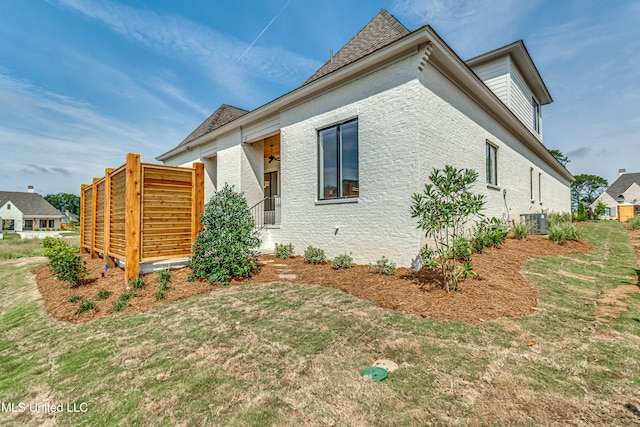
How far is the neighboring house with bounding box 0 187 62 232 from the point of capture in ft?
136

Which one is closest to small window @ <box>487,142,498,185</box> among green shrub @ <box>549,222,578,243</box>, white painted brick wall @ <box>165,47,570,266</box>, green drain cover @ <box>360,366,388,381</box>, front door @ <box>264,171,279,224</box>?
white painted brick wall @ <box>165,47,570,266</box>

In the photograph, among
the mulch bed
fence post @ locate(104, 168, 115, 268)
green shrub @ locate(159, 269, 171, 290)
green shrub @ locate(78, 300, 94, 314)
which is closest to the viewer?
the mulch bed

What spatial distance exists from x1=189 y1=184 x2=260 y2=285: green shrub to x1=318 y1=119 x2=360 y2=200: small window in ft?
8.61

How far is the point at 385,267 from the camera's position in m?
5.65

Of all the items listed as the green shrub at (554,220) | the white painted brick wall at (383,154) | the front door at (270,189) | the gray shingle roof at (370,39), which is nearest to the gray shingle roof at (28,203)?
the front door at (270,189)

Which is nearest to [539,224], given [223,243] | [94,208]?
[223,243]

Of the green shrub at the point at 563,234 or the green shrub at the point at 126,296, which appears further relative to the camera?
the green shrub at the point at 563,234

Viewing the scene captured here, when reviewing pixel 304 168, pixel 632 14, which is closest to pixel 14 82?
pixel 304 168

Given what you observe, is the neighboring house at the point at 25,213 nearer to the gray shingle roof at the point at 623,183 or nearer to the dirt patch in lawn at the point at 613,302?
the dirt patch in lawn at the point at 613,302

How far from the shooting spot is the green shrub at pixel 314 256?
23.1 feet

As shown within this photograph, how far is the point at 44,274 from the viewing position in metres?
7.35

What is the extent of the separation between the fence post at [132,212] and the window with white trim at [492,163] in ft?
33.5

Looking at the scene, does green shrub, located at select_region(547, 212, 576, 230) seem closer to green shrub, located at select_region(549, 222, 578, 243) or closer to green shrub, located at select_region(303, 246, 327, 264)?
green shrub, located at select_region(549, 222, 578, 243)

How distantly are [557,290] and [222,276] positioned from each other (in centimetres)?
611
